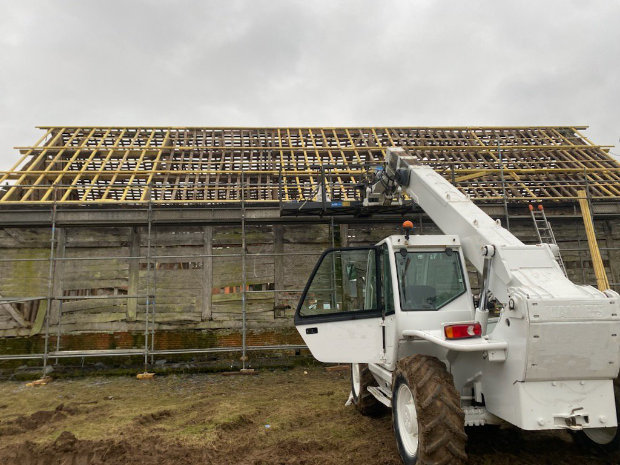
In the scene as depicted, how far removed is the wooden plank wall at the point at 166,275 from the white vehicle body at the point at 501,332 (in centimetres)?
520

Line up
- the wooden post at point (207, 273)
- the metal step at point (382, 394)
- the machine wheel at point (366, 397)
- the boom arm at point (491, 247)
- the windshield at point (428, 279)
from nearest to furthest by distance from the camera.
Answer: the boom arm at point (491, 247) < the windshield at point (428, 279) < the metal step at point (382, 394) < the machine wheel at point (366, 397) < the wooden post at point (207, 273)

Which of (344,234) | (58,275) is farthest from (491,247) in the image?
(58,275)

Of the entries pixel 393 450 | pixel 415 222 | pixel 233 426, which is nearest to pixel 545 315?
pixel 393 450

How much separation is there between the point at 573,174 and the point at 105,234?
42.7ft

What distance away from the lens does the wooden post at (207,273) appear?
33.1ft

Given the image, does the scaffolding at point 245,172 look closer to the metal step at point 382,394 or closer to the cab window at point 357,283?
the cab window at point 357,283

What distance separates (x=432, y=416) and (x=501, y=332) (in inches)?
36.4

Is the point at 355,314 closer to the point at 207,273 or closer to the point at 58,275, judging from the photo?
the point at 207,273

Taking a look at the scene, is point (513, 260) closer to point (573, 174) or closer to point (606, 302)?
point (606, 302)

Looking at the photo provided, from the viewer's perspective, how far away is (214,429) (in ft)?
17.9

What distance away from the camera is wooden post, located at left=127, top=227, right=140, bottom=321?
996 cm

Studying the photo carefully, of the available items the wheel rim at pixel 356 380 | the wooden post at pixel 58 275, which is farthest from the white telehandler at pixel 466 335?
the wooden post at pixel 58 275

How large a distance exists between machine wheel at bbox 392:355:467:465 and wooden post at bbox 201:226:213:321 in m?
7.13

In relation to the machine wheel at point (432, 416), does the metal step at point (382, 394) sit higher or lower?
lower
